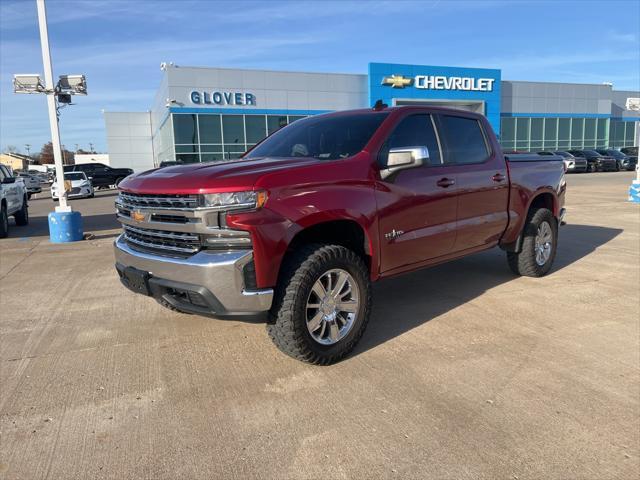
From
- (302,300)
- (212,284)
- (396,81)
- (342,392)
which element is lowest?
(342,392)

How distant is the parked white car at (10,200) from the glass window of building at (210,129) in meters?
19.6

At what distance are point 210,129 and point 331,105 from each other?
363 inches

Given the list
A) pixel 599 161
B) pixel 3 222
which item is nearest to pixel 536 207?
pixel 3 222

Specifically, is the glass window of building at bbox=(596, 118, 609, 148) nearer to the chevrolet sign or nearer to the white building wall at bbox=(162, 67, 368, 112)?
the chevrolet sign

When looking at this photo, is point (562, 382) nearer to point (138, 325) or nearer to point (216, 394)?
point (216, 394)

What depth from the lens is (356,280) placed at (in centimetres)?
388

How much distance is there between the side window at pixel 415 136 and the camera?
435 centimetres

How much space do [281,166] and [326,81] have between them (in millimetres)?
34191

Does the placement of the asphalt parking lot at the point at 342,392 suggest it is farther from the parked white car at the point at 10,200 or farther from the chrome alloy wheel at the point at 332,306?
the parked white car at the point at 10,200

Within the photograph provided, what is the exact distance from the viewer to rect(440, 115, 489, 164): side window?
16.3 ft

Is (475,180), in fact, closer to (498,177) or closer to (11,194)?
(498,177)

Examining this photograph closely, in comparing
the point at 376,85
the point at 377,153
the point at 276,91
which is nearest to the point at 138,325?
the point at 377,153

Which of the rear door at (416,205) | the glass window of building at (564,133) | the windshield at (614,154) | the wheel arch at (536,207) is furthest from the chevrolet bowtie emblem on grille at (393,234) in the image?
the glass window of building at (564,133)

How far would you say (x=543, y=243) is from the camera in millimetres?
6285
